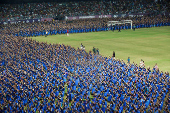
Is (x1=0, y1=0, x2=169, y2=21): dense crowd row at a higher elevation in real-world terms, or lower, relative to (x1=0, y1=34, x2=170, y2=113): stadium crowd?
higher

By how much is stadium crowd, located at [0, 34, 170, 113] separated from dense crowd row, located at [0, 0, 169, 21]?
138ft

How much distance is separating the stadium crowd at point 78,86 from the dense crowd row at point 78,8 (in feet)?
138

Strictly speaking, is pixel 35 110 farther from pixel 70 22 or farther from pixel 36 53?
pixel 70 22

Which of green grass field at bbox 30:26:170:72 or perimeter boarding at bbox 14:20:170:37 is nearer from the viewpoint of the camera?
green grass field at bbox 30:26:170:72

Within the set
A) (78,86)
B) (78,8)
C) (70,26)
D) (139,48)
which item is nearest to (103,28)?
(70,26)

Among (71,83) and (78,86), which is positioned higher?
(71,83)

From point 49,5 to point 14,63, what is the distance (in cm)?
4957

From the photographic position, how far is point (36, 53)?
30.1 m

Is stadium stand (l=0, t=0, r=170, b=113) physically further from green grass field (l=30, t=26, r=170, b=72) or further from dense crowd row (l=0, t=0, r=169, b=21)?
dense crowd row (l=0, t=0, r=169, b=21)

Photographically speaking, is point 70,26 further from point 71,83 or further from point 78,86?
point 78,86

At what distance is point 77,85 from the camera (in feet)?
66.9

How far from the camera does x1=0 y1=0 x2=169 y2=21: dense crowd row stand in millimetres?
68125

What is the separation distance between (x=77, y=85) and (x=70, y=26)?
37057 mm

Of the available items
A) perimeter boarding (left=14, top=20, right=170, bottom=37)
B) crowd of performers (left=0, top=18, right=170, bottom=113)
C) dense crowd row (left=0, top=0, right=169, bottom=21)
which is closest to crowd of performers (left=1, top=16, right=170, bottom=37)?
perimeter boarding (left=14, top=20, right=170, bottom=37)
